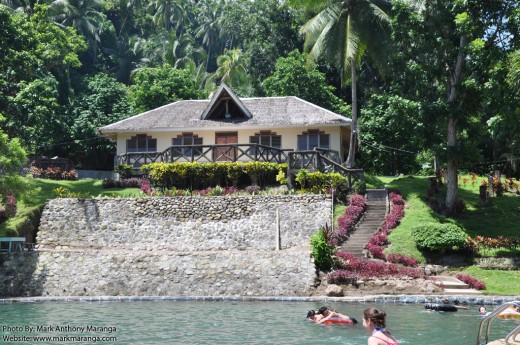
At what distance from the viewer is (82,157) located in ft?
167

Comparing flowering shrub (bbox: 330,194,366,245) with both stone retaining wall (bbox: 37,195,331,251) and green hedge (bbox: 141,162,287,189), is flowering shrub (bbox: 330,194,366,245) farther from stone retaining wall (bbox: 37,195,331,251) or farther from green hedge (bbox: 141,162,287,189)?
green hedge (bbox: 141,162,287,189)

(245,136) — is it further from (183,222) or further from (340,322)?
(340,322)

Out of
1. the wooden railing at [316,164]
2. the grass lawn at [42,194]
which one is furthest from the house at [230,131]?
the grass lawn at [42,194]

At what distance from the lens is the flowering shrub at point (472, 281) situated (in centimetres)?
2522

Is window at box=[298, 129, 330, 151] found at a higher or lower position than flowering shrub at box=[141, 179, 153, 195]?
higher

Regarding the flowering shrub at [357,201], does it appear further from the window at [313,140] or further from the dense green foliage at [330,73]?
the window at [313,140]

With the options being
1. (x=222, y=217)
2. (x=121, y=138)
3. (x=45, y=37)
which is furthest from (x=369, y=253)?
(x=45, y=37)

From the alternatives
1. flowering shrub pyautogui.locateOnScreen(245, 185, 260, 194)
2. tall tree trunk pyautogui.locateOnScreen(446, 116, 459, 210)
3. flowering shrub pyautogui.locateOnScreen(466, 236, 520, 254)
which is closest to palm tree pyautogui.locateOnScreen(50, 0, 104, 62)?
flowering shrub pyautogui.locateOnScreen(245, 185, 260, 194)

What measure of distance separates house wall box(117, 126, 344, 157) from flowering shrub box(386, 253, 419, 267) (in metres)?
13.1

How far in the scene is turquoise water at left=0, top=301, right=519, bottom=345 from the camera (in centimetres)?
1736

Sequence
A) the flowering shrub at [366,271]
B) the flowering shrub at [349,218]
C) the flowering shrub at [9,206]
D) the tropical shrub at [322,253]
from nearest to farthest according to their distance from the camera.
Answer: the flowering shrub at [366,271], the tropical shrub at [322,253], the flowering shrub at [349,218], the flowering shrub at [9,206]

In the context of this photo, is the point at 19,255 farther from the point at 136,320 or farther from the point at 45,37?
the point at 45,37

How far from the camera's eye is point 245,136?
4141cm

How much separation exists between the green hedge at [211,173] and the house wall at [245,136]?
439 centimetres
